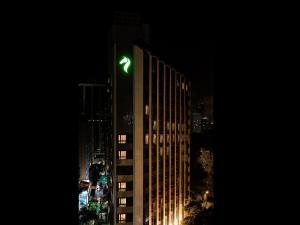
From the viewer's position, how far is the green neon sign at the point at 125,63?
25.8 m

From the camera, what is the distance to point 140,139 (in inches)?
1007

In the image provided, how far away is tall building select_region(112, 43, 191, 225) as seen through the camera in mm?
25250

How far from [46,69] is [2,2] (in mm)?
593

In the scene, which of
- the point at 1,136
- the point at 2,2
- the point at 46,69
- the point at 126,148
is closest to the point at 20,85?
the point at 46,69

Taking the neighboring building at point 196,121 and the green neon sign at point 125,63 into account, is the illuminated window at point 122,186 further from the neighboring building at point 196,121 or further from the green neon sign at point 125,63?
the neighboring building at point 196,121

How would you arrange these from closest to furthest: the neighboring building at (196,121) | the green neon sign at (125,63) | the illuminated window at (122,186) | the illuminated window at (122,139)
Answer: the illuminated window at (122,186), the illuminated window at (122,139), the green neon sign at (125,63), the neighboring building at (196,121)

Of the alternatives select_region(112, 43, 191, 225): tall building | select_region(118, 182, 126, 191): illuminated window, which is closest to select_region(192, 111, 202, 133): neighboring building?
select_region(112, 43, 191, 225): tall building

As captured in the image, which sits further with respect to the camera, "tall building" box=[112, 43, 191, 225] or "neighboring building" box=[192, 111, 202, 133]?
"neighboring building" box=[192, 111, 202, 133]

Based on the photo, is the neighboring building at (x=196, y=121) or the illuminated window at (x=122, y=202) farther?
the neighboring building at (x=196, y=121)

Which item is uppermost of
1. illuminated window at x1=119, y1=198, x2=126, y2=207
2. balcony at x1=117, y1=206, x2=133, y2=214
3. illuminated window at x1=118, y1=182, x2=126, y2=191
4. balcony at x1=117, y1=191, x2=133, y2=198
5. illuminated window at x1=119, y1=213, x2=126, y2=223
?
illuminated window at x1=118, y1=182, x2=126, y2=191

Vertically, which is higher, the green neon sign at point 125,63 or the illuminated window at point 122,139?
the green neon sign at point 125,63

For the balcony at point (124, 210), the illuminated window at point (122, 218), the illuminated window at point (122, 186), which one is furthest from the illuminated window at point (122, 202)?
the illuminated window at point (122, 186)

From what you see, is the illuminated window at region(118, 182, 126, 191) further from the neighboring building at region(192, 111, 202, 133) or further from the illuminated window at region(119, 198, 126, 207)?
the neighboring building at region(192, 111, 202, 133)

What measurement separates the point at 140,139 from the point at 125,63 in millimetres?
6662
